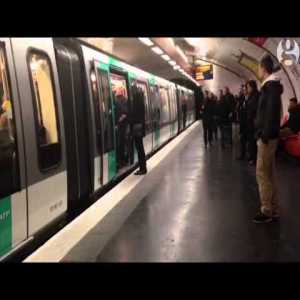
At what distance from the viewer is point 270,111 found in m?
6.34

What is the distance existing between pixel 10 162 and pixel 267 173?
313cm

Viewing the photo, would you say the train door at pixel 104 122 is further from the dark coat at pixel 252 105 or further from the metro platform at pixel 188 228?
the dark coat at pixel 252 105

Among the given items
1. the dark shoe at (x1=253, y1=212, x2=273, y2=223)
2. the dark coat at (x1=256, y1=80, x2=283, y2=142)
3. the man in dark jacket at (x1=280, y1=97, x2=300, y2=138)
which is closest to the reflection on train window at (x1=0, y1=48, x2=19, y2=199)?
the dark coat at (x1=256, y1=80, x2=283, y2=142)

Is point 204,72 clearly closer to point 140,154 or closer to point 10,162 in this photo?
point 140,154

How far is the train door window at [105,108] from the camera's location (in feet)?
28.7

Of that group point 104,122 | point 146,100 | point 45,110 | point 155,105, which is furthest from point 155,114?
point 45,110

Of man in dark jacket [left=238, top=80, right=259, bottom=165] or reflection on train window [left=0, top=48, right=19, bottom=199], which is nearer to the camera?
reflection on train window [left=0, top=48, right=19, bottom=199]

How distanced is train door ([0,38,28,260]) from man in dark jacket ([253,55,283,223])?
279cm

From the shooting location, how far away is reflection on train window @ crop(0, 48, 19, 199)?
15.8 ft

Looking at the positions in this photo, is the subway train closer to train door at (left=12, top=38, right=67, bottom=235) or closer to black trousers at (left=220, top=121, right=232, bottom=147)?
train door at (left=12, top=38, right=67, bottom=235)

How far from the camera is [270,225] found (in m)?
6.80

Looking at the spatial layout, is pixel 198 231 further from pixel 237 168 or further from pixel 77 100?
pixel 237 168
